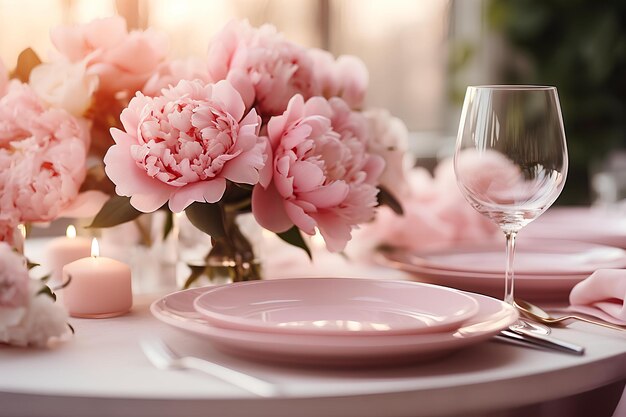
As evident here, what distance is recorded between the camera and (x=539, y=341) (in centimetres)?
87

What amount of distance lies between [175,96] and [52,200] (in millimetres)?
216

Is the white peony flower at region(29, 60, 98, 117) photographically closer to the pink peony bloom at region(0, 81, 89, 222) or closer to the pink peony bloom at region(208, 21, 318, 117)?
the pink peony bloom at region(0, 81, 89, 222)

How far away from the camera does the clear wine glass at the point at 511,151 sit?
934 mm

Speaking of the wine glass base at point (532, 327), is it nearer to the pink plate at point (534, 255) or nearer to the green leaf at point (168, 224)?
the pink plate at point (534, 255)

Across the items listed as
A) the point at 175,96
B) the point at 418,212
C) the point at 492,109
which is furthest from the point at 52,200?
the point at 418,212

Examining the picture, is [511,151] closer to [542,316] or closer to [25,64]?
[542,316]

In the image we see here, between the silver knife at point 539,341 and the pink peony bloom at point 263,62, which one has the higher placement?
the pink peony bloom at point 263,62

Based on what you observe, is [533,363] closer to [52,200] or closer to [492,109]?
[492,109]

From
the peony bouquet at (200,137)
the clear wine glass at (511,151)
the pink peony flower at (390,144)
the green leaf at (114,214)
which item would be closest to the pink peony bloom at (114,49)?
the peony bouquet at (200,137)

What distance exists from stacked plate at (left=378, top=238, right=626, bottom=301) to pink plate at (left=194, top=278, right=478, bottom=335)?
0.72 ft

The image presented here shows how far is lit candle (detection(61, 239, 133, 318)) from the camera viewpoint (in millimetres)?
1023

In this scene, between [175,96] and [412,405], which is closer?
[412,405]

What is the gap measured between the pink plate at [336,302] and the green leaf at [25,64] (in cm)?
44

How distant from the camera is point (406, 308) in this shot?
3.04 ft
